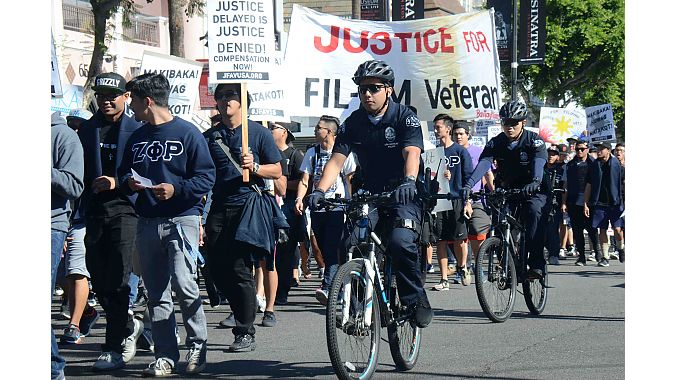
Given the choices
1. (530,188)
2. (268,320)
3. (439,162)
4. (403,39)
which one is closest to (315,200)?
(268,320)

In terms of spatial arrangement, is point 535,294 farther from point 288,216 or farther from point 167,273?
point 167,273

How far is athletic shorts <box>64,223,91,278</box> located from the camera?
31.2 ft

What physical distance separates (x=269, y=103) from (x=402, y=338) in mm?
6643

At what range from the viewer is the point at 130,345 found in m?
8.62

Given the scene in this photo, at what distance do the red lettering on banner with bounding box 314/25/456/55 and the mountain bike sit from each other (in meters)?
5.41

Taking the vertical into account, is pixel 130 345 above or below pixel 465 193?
below

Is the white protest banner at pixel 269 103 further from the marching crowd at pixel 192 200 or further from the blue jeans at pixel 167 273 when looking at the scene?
the blue jeans at pixel 167 273

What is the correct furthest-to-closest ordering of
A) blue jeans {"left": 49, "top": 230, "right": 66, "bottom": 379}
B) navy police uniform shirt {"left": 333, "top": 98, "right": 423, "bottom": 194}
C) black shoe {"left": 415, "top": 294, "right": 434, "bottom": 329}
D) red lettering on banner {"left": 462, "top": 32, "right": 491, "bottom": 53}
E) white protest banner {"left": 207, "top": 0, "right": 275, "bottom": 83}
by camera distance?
red lettering on banner {"left": 462, "top": 32, "right": 491, "bottom": 53} → white protest banner {"left": 207, "top": 0, "right": 275, "bottom": 83} → navy police uniform shirt {"left": 333, "top": 98, "right": 423, "bottom": 194} → black shoe {"left": 415, "top": 294, "right": 434, "bottom": 329} → blue jeans {"left": 49, "top": 230, "right": 66, "bottom": 379}

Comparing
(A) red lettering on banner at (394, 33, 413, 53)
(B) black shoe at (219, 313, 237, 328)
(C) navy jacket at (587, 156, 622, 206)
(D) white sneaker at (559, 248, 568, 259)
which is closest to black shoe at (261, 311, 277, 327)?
(B) black shoe at (219, 313, 237, 328)

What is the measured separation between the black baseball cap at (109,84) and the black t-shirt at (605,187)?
1221 centimetres

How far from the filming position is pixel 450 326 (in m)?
10.8

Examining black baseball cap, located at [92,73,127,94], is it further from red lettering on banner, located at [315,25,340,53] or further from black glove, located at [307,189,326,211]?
red lettering on banner, located at [315,25,340,53]

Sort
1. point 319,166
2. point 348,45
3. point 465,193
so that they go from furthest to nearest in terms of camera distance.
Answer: point 348,45 → point 319,166 → point 465,193
